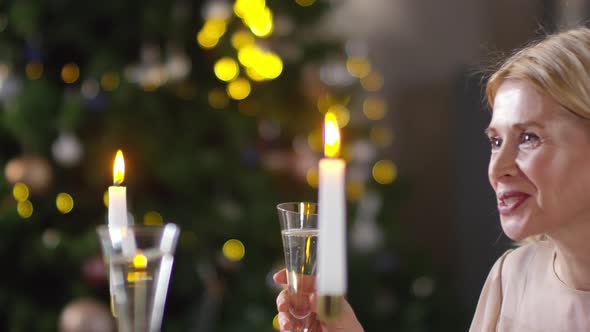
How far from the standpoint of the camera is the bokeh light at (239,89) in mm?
3311

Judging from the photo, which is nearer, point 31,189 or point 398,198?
point 31,189

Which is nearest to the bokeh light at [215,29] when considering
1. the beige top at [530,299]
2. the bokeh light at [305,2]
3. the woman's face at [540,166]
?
the bokeh light at [305,2]

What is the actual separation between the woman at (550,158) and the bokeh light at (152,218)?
6.70ft

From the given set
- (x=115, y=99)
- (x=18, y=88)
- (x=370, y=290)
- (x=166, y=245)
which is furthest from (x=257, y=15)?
(x=166, y=245)

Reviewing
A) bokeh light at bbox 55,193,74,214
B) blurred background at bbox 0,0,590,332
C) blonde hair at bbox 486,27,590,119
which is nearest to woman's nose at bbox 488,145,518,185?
blonde hair at bbox 486,27,590,119

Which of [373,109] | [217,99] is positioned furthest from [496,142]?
[373,109]

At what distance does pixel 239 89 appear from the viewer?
3316 millimetres

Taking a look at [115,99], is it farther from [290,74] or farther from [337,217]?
[337,217]

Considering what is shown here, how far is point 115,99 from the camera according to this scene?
3029mm

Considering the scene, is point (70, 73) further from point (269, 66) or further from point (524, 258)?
point (524, 258)

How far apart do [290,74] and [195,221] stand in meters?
0.72

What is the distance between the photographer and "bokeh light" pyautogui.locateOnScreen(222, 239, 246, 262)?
331 cm

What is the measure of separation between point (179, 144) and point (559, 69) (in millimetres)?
2147

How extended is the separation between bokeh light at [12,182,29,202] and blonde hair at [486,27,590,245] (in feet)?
6.91
